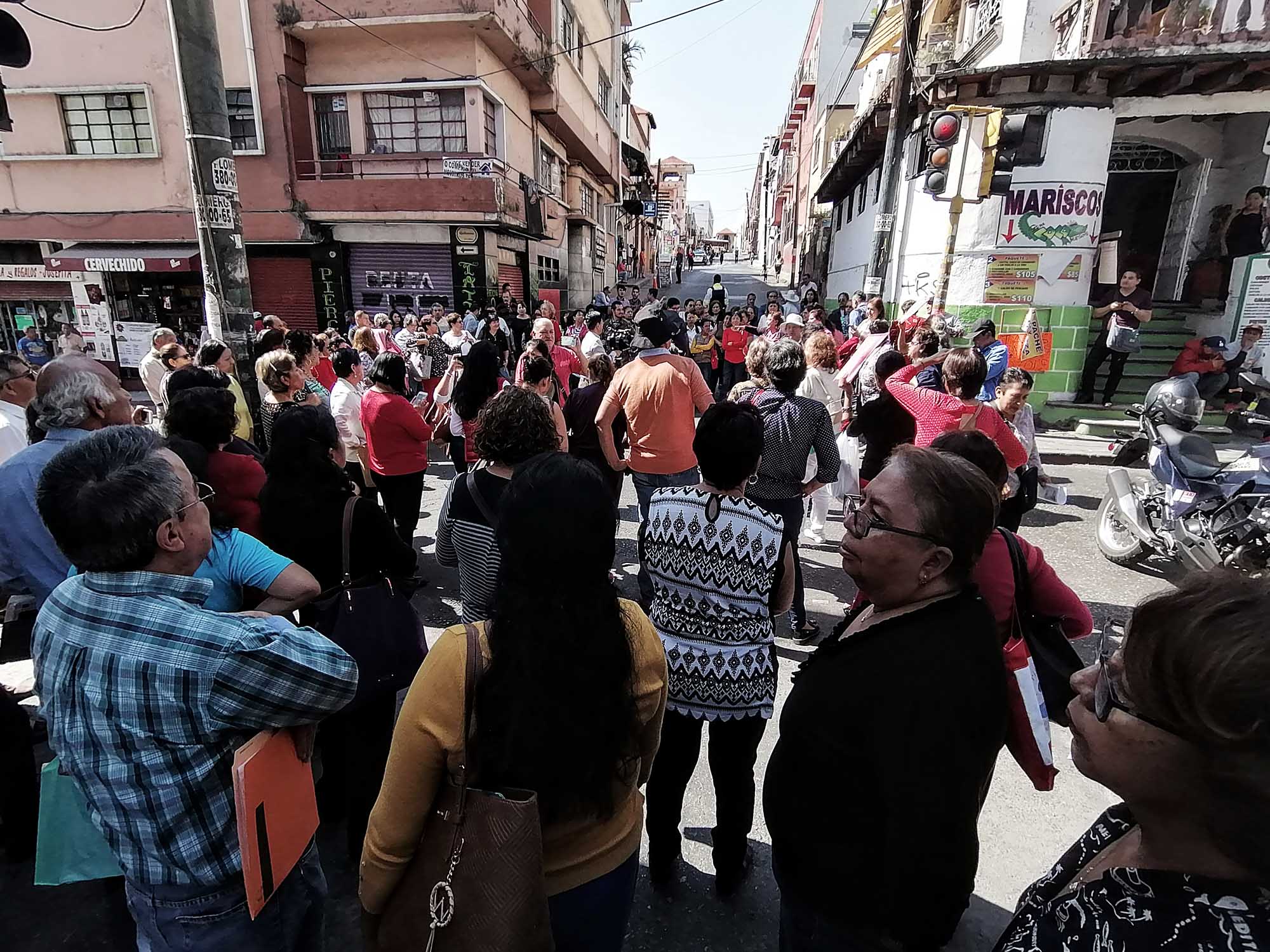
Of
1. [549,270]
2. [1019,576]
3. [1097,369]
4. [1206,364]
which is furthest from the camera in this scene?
[549,270]

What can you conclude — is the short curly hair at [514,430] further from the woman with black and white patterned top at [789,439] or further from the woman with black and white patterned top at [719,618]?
the woman with black and white patterned top at [789,439]

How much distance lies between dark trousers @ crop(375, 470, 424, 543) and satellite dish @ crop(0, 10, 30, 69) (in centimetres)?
309

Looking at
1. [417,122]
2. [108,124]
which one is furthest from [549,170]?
[108,124]

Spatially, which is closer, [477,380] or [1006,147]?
[477,380]

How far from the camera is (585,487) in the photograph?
52.6 inches

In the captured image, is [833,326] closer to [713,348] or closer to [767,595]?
[713,348]

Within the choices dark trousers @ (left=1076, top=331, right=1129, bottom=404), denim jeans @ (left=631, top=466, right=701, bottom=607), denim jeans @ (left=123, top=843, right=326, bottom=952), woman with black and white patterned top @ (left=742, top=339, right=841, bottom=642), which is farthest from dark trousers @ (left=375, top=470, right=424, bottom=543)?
dark trousers @ (left=1076, top=331, right=1129, bottom=404)

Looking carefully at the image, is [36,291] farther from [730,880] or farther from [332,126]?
[730,880]

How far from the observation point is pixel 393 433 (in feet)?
14.4

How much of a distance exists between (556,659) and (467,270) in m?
15.6

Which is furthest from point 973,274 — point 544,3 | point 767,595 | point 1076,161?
point 544,3

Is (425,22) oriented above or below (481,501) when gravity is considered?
above

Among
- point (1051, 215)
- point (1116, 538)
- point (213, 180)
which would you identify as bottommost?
point (1116, 538)

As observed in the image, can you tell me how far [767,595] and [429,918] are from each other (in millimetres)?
1346
